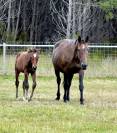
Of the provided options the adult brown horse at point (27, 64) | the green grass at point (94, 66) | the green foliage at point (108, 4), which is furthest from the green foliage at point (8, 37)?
the adult brown horse at point (27, 64)

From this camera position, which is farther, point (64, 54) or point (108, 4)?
point (108, 4)

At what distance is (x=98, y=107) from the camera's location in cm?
1312

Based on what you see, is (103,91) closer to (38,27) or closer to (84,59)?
(84,59)

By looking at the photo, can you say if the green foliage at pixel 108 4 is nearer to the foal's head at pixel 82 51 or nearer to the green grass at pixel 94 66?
the green grass at pixel 94 66

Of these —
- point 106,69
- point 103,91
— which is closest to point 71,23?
point 106,69

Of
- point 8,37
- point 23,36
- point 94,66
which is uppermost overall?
point 94,66

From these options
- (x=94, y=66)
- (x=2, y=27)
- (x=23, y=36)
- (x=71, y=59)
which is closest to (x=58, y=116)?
(x=71, y=59)

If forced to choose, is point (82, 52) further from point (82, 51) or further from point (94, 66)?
point (94, 66)

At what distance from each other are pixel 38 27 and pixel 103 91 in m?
28.5

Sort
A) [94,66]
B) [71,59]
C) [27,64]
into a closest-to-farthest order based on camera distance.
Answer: [71,59] → [27,64] → [94,66]

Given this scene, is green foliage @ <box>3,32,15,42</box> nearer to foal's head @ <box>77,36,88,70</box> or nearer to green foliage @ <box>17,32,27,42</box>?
green foliage @ <box>17,32,27,42</box>

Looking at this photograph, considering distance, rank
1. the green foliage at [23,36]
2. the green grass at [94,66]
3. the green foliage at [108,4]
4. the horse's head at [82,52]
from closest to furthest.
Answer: the horse's head at [82,52] → the green grass at [94,66] → the green foliage at [108,4] → the green foliage at [23,36]

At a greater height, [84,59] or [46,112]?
[84,59]

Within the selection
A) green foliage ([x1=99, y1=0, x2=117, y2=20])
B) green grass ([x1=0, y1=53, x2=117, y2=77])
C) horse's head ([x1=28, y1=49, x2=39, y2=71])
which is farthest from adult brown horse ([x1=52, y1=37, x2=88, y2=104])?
green foliage ([x1=99, y1=0, x2=117, y2=20])
